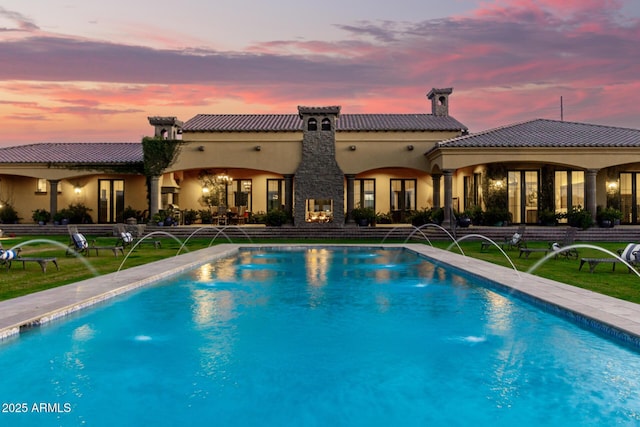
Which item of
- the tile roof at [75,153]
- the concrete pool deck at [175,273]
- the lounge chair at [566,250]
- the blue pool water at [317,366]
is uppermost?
the tile roof at [75,153]

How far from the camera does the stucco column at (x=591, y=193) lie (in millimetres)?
24016

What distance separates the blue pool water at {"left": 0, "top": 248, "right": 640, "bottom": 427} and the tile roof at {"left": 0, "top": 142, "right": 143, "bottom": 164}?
22.3 meters

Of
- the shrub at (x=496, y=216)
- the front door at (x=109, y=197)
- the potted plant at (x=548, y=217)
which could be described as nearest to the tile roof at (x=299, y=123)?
the front door at (x=109, y=197)

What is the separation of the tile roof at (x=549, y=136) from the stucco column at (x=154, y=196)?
15.3 meters

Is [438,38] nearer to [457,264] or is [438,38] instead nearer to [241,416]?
[457,264]

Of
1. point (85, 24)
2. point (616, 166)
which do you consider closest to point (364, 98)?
point (616, 166)

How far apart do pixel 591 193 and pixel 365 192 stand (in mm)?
12302

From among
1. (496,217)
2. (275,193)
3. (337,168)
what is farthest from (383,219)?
(496,217)

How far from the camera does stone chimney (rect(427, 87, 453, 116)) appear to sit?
32594mm

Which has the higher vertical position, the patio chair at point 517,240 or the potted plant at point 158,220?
the potted plant at point 158,220

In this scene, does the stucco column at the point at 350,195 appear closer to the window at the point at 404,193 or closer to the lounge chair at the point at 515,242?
the window at the point at 404,193

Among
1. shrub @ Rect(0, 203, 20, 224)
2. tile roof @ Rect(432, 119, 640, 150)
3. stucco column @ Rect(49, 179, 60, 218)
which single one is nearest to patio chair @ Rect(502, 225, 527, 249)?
tile roof @ Rect(432, 119, 640, 150)

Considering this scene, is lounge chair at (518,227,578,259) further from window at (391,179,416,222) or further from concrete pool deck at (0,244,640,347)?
window at (391,179,416,222)

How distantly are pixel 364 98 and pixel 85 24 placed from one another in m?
21.2
